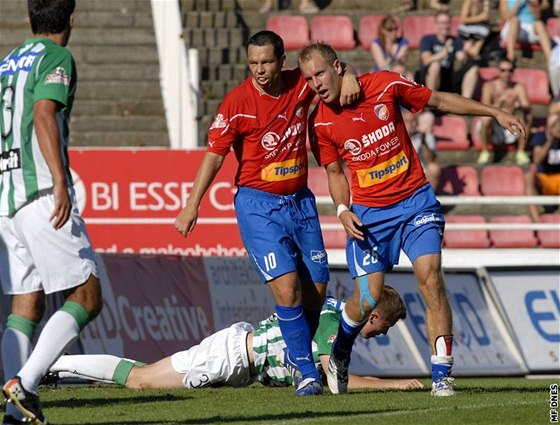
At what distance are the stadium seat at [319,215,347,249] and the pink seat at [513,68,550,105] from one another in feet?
15.6

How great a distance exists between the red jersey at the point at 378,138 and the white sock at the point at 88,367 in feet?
7.67

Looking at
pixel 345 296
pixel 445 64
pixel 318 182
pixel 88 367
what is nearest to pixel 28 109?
pixel 88 367

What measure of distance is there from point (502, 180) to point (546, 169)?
0.66m

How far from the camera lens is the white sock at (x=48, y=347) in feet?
23.0

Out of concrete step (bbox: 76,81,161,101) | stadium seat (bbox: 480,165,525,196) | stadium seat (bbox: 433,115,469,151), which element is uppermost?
concrete step (bbox: 76,81,161,101)

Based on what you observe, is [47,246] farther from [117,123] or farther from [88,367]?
[117,123]

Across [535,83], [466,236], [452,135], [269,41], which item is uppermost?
[269,41]

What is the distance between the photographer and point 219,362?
10.2 meters

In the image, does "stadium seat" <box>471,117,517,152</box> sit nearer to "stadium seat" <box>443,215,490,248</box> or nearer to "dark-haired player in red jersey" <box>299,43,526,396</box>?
"stadium seat" <box>443,215,490,248</box>

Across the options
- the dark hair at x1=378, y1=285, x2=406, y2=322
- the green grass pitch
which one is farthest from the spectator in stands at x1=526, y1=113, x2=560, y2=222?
the dark hair at x1=378, y1=285, x2=406, y2=322

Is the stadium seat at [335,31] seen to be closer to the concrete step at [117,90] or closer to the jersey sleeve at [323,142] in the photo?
the concrete step at [117,90]

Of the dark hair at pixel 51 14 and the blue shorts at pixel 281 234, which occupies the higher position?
the dark hair at pixel 51 14

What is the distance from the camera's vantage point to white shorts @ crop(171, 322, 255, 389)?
33.6ft

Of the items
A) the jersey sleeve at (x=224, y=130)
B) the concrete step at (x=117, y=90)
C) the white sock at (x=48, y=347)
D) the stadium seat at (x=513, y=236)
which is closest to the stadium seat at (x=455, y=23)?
the stadium seat at (x=513, y=236)
